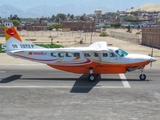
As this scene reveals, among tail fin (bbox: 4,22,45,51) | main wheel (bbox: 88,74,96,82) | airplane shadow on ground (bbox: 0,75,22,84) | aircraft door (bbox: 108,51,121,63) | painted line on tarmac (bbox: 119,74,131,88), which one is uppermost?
tail fin (bbox: 4,22,45,51)

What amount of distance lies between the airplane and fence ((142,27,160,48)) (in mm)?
26133

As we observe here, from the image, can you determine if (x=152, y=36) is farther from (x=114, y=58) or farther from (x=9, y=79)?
(x=9, y=79)

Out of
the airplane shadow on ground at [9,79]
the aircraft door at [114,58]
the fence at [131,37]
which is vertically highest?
the aircraft door at [114,58]

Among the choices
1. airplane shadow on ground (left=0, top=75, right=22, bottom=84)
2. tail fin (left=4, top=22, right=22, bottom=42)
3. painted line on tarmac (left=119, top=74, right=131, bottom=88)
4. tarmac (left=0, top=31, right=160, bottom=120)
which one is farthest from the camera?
tail fin (left=4, top=22, right=22, bottom=42)

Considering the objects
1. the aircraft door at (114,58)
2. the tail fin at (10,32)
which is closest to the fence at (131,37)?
the aircraft door at (114,58)

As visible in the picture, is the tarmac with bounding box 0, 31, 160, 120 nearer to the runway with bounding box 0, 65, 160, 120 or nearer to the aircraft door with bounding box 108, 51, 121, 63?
the runway with bounding box 0, 65, 160, 120

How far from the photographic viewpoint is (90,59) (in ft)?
77.7

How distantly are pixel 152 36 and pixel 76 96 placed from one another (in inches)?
1412

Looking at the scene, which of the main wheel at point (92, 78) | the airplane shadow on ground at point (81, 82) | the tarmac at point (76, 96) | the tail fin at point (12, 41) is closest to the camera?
the tarmac at point (76, 96)

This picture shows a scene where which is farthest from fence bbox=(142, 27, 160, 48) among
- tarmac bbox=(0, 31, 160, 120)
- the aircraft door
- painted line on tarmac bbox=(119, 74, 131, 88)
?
the aircraft door

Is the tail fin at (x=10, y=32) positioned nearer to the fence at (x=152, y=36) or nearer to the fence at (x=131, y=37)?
the fence at (x=152, y=36)

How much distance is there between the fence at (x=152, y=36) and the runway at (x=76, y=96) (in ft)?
75.2

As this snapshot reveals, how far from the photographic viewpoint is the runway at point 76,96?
15.5 meters

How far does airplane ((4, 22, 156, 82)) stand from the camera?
2347cm
